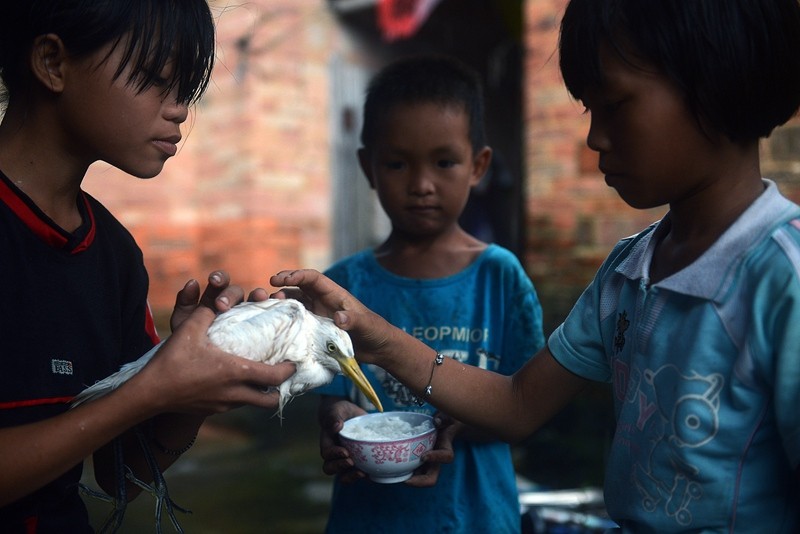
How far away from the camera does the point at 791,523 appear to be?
1.18 meters

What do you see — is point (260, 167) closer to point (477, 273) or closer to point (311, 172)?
point (311, 172)

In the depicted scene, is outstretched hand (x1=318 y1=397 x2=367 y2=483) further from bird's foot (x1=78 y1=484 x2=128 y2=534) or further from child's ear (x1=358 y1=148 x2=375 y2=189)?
child's ear (x1=358 y1=148 x2=375 y2=189)

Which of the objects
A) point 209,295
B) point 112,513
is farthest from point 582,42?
point 112,513

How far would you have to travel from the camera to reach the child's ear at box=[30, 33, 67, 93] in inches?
54.9

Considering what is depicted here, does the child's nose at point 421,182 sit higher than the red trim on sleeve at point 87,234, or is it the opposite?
the child's nose at point 421,182

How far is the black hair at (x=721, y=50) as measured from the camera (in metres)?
1.21

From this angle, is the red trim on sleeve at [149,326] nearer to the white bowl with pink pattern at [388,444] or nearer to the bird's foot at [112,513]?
the bird's foot at [112,513]

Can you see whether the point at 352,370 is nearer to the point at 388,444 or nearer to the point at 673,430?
the point at 388,444

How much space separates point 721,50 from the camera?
1209mm

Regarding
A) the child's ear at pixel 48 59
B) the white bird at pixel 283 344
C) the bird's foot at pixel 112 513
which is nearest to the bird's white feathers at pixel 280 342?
the white bird at pixel 283 344

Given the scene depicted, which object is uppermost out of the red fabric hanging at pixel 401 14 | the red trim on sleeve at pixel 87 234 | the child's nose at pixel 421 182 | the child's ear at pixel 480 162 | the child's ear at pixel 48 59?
the red fabric hanging at pixel 401 14

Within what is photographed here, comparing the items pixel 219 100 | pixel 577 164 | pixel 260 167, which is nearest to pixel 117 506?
pixel 577 164

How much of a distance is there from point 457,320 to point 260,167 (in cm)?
411

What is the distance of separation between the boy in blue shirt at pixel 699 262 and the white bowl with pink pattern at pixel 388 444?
0.49 meters
